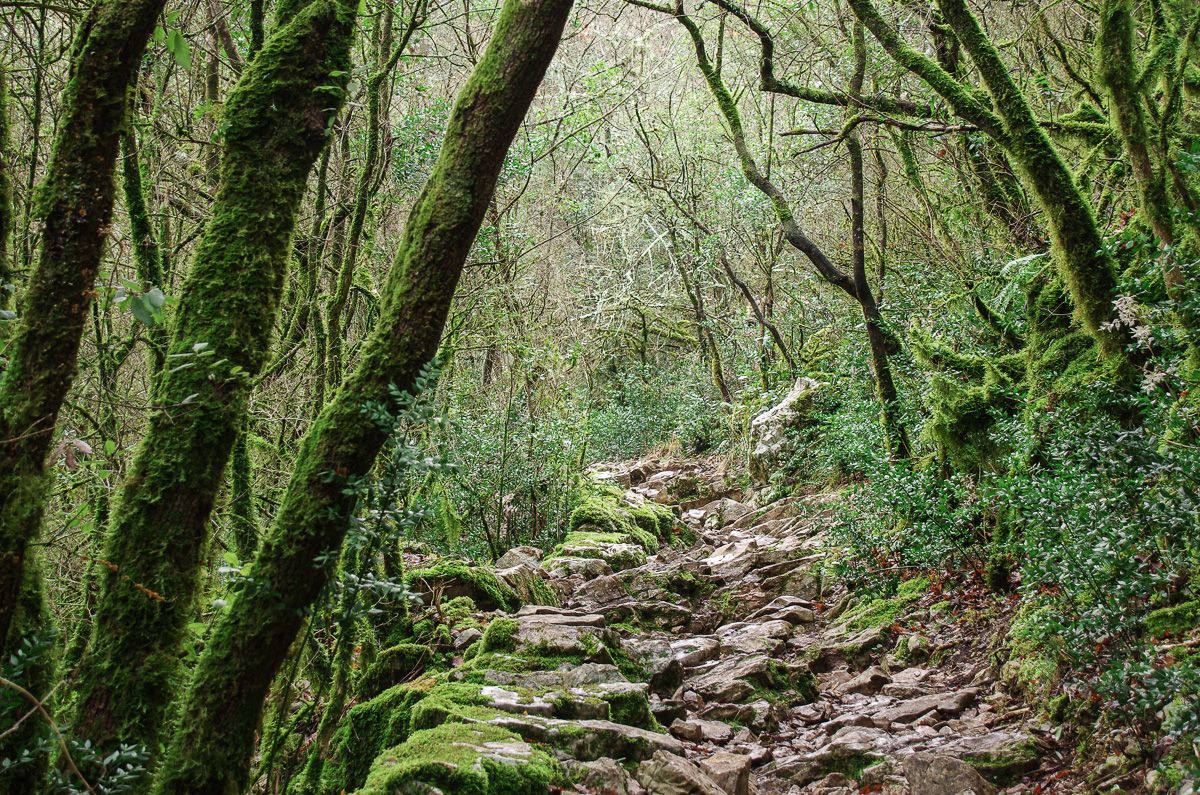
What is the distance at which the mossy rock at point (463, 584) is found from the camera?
672 centimetres

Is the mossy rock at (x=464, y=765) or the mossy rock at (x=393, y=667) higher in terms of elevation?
the mossy rock at (x=393, y=667)

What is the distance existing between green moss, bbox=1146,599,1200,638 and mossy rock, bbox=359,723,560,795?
121 inches

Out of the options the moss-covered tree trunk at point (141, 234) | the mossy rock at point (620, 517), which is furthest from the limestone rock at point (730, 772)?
the mossy rock at point (620, 517)

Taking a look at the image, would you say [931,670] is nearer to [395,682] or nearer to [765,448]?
[395,682]

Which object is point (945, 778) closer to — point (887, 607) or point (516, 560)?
point (887, 607)

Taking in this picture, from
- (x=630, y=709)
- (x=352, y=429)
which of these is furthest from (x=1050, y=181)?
(x=352, y=429)

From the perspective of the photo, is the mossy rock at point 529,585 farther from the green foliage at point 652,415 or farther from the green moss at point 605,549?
the green foliage at point 652,415

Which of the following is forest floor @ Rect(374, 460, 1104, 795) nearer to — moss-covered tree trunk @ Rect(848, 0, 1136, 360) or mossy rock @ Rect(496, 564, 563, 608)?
mossy rock @ Rect(496, 564, 563, 608)

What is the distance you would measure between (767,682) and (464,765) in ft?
10.9

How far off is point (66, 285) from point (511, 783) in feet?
8.10

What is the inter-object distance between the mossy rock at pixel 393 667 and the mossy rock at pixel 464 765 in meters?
1.85

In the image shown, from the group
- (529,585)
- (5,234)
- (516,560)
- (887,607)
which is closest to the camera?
(5,234)

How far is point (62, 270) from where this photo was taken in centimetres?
233

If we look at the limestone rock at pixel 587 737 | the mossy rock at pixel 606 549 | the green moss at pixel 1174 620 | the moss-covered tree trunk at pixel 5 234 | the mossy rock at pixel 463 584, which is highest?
the moss-covered tree trunk at pixel 5 234
